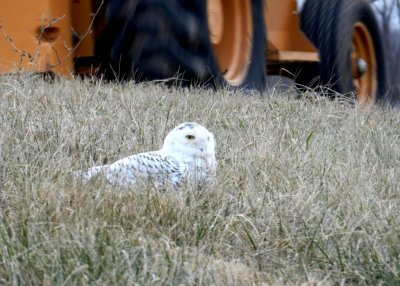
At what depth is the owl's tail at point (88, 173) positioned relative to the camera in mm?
3059

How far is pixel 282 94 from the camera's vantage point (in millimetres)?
5707

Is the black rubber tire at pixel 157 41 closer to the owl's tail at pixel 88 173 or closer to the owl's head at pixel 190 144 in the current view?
the owl's head at pixel 190 144

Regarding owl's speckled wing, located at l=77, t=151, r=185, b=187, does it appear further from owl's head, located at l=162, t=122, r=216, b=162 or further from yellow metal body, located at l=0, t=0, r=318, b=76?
yellow metal body, located at l=0, t=0, r=318, b=76

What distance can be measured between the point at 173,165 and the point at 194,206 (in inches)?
14.9

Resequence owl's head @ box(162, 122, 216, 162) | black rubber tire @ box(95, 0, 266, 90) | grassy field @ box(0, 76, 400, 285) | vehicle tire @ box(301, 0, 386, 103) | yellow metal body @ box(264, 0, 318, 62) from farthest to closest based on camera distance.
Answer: vehicle tire @ box(301, 0, 386, 103)
yellow metal body @ box(264, 0, 318, 62)
black rubber tire @ box(95, 0, 266, 90)
owl's head @ box(162, 122, 216, 162)
grassy field @ box(0, 76, 400, 285)

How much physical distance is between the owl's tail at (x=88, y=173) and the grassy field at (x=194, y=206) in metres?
0.04

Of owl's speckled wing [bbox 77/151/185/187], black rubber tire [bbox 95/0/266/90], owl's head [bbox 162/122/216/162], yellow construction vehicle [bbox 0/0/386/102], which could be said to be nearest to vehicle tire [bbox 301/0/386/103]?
yellow construction vehicle [bbox 0/0/386/102]

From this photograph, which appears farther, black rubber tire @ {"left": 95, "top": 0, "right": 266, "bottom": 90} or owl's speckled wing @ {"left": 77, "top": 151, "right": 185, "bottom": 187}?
black rubber tire @ {"left": 95, "top": 0, "right": 266, "bottom": 90}

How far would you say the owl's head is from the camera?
3.34 m

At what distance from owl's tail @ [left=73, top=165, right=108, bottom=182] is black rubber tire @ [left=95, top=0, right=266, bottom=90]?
6.77 ft

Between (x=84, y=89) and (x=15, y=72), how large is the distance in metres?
0.34

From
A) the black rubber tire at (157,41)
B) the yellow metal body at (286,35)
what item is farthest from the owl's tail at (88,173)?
the yellow metal body at (286,35)

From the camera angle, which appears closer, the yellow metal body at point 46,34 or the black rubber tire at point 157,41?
the yellow metal body at point 46,34

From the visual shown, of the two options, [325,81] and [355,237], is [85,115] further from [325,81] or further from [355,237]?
[325,81]
